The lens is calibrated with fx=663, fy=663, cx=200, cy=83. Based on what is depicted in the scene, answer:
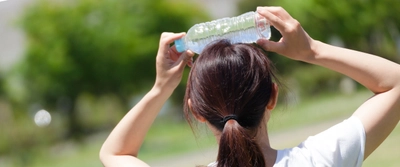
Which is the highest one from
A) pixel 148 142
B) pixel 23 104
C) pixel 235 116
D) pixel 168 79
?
pixel 23 104

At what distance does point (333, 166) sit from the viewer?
1.14 m

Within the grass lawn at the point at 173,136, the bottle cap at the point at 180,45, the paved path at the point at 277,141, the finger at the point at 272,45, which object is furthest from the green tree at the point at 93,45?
the finger at the point at 272,45

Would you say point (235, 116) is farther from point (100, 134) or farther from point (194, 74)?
point (100, 134)

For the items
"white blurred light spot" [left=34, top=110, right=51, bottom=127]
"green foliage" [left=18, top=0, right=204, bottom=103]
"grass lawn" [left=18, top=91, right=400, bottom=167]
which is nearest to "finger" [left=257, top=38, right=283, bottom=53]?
"grass lawn" [left=18, top=91, right=400, bottom=167]

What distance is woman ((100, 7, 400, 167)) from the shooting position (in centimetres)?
114

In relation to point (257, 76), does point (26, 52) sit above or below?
above

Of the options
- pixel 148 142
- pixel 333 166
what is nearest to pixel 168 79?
pixel 333 166

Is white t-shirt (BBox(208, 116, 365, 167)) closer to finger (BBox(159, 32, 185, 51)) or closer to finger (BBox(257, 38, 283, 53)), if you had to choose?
finger (BBox(257, 38, 283, 53))

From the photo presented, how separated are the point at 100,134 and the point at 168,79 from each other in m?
7.09

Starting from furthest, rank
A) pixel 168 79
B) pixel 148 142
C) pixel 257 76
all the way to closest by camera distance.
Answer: pixel 148 142
pixel 168 79
pixel 257 76

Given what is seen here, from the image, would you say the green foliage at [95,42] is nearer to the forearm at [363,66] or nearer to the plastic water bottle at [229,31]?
the plastic water bottle at [229,31]

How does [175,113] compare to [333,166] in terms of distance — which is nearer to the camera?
[333,166]

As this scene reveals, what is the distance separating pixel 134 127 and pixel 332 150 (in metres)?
0.41

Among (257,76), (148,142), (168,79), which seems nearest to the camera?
(257,76)
